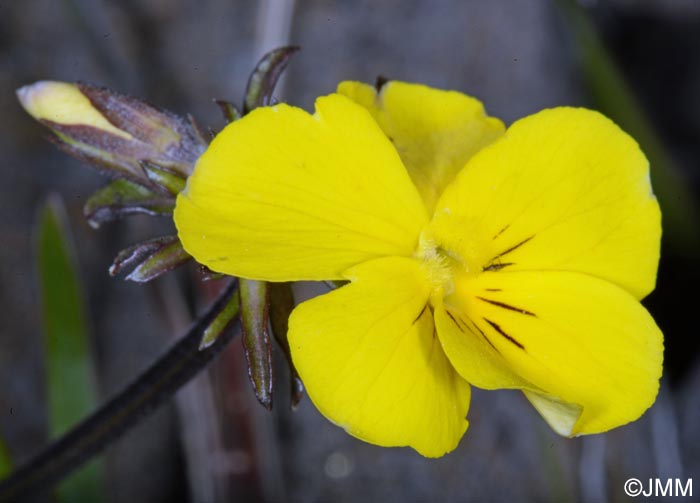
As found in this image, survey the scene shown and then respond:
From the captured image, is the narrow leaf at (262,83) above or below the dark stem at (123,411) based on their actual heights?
above

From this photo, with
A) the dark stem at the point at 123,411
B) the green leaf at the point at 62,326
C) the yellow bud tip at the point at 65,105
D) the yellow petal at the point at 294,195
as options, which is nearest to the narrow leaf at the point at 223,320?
the dark stem at the point at 123,411

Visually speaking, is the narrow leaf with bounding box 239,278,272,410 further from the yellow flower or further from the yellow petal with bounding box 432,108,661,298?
the yellow petal with bounding box 432,108,661,298

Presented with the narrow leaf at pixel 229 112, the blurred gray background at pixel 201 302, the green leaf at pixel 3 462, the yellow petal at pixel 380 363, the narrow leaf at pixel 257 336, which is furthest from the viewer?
the blurred gray background at pixel 201 302

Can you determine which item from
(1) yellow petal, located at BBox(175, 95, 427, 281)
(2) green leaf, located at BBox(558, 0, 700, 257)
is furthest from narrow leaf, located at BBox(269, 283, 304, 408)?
(2) green leaf, located at BBox(558, 0, 700, 257)

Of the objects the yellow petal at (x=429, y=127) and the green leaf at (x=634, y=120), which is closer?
the yellow petal at (x=429, y=127)

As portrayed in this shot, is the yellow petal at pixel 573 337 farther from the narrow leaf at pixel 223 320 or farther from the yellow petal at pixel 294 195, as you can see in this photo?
the narrow leaf at pixel 223 320

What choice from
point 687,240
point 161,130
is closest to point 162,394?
point 161,130

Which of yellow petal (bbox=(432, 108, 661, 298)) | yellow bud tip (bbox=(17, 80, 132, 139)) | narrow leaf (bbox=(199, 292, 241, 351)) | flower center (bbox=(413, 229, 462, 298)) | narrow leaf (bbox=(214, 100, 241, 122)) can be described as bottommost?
narrow leaf (bbox=(199, 292, 241, 351))
